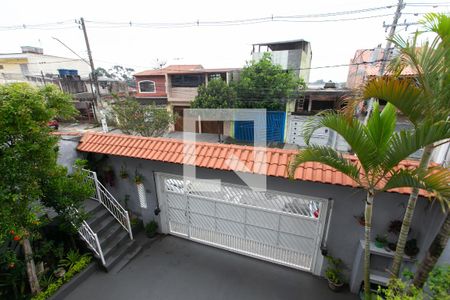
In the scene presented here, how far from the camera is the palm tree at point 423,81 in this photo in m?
2.02

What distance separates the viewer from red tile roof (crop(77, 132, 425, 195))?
12.4ft

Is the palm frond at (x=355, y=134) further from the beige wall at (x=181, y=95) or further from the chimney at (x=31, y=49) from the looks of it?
the chimney at (x=31, y=49)

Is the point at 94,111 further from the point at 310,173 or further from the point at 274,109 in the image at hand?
the point at 310,173

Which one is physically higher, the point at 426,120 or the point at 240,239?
the point at 426,120

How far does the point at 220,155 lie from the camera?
4527 millimetres

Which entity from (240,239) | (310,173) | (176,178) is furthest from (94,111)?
(310,173)

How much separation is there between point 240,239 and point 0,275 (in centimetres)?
492

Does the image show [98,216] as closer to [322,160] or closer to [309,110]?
[322,160]

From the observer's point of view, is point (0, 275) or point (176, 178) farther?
point (176, 178)

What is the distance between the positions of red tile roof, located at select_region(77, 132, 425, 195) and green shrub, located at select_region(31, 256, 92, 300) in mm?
2597

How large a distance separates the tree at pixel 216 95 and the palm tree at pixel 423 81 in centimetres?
1244

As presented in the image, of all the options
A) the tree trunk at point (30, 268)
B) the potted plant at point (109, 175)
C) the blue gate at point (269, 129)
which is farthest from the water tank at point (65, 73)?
the tree trunk at point (30, 268)

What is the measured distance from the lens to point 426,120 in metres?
2.15

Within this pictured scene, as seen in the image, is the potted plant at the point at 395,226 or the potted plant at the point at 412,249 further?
the potted plant at the point at 395,226
